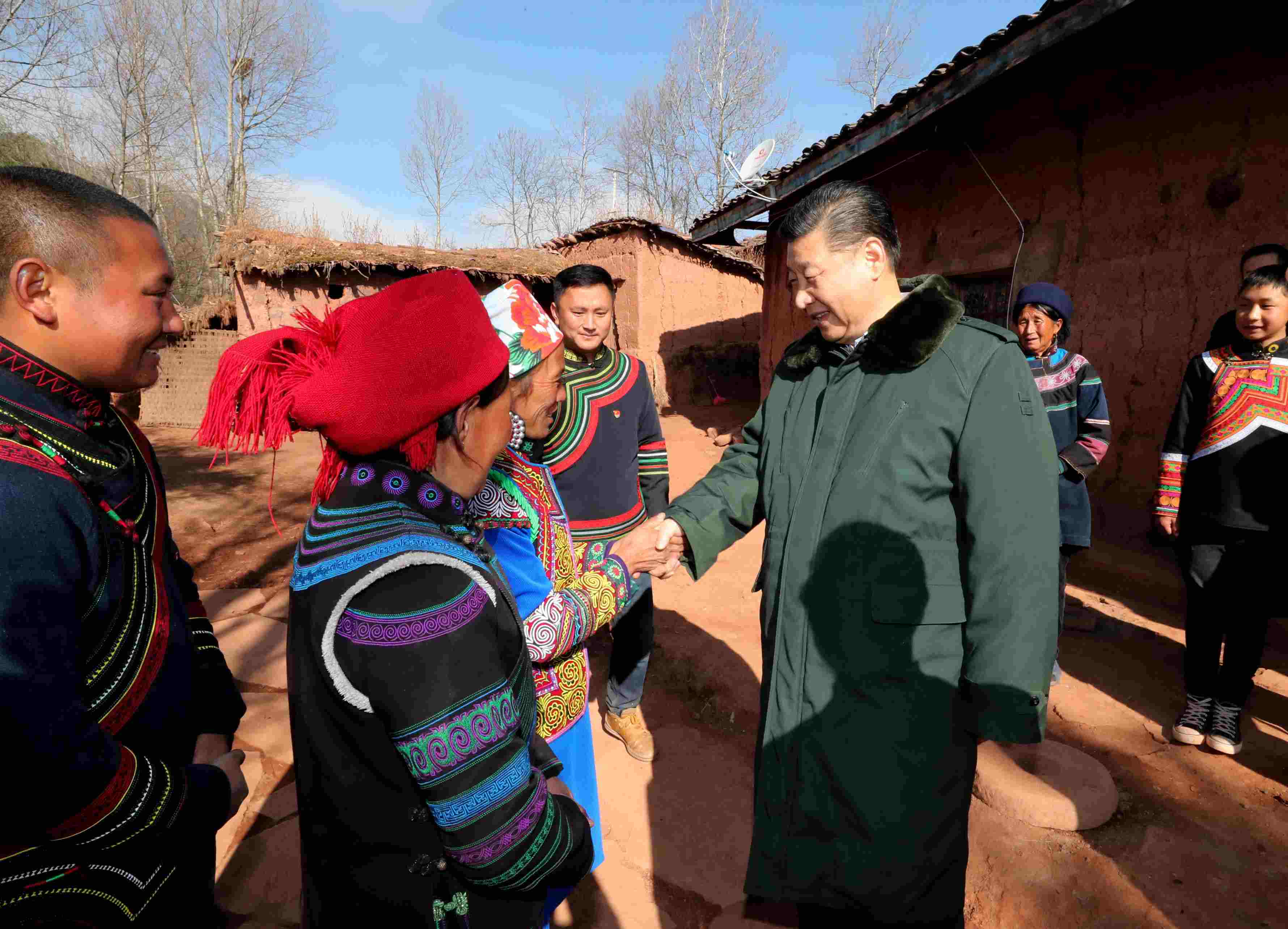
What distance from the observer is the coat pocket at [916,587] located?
1.61 m

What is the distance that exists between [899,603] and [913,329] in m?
0.69

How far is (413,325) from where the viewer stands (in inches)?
45.0

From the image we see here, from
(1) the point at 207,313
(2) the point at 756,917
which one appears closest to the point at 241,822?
(2) the point at 756,917

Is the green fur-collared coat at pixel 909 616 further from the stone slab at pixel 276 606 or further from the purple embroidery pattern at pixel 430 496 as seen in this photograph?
the stone slab at pixel 276 606

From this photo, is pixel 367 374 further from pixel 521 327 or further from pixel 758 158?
pixel 758 158

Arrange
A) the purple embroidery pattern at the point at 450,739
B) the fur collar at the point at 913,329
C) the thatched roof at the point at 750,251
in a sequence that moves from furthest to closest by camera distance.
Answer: the thatched roof at the point at 750,251 < the fur collar at the point at 913,329 < the purple embroidery pattern at the point at 450,739

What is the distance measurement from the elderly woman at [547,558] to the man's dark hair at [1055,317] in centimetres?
262

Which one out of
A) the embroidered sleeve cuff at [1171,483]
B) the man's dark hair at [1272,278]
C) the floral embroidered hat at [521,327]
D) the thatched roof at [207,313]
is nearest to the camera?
the floral embroidered hat at [521,327]

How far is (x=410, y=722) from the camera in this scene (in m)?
1.01

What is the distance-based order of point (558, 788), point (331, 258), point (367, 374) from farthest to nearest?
1. point (331, 258)
2. point (558, 788)
3. point (367, 374)

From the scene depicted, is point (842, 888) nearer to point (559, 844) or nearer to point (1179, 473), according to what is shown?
point (559, 844)

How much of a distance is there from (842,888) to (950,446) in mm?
1146

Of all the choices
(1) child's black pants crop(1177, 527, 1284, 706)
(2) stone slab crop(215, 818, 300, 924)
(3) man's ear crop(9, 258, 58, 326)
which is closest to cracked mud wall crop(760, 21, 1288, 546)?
(1) child's black pants crop(1177, 527, 1284, 706)

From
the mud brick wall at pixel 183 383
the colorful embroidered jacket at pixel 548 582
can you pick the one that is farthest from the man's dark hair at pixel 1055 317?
the mud brick wall at pixel 183 383
